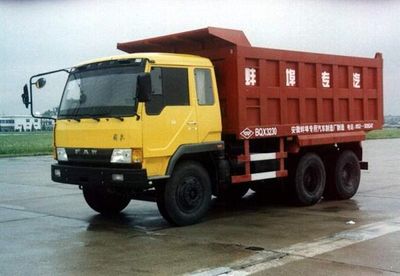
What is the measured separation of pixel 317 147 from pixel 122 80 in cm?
437

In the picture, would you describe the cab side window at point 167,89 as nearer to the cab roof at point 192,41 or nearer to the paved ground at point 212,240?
the cab roof at point 192,41

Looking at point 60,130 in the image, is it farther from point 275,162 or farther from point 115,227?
point 275,162

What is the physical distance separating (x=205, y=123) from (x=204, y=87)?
0.55 meters

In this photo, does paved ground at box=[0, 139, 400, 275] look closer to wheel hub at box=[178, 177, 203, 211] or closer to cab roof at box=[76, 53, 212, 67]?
wheel hub at box=[178, 177, 203, 211]

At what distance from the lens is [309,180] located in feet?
33.6

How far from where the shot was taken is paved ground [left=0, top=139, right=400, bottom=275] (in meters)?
5.82

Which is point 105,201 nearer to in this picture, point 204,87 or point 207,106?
point 207,106

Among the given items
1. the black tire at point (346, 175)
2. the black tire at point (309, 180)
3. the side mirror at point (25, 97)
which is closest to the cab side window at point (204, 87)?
the black tire at point (309, 180)

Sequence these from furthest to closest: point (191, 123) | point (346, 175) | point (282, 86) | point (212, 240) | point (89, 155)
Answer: point (346, 175) → point (282, 86) → point (191, 123) → point (89, 155) → point (212, 240)

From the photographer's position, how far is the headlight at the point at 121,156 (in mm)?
7457

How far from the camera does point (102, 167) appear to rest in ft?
25.7

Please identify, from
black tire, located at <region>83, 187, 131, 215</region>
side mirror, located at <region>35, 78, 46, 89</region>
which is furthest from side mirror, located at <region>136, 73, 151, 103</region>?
black tire, located at <region>83, 187, 131, 215</region>

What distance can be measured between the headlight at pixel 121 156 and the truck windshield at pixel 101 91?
1.60ft

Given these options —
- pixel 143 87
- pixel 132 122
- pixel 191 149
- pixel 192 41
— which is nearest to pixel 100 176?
pixel 132 122
